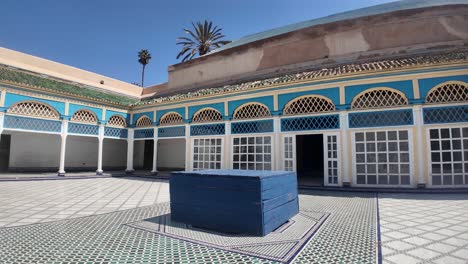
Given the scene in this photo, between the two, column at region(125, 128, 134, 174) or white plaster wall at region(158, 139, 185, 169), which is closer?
column at region(125, 128, 134, 174)

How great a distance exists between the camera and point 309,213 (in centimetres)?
475

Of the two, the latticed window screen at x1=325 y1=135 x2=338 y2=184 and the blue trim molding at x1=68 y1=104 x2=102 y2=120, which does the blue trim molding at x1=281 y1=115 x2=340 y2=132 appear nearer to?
the latticed window screen at x1=325 y1=135 x2=338 y2=184

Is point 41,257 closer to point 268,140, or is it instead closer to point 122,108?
point 268,140

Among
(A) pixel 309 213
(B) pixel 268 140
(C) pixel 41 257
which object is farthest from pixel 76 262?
(B) pixel 268 140

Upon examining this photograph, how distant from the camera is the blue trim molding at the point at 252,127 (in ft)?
31.2

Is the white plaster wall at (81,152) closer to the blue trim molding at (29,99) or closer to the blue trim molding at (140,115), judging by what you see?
the blue trim molding at (140,115)

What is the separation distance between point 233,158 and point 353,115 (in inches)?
180

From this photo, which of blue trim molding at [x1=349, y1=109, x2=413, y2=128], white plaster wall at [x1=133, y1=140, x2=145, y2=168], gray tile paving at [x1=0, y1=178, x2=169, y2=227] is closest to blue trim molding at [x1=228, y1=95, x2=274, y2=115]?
blue trim molding at [x1=349, y1=109, x2=413, y2=128]

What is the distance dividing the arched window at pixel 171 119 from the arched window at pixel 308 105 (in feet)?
17.0

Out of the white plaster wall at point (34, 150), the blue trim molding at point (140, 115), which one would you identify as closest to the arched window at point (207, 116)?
the blue trim molding at point (140, 115)

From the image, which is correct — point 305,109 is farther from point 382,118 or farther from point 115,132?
point 115,132

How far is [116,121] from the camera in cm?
1358

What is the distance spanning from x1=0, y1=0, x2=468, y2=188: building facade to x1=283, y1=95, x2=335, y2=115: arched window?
36 millimetres

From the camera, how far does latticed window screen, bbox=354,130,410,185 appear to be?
761cm
